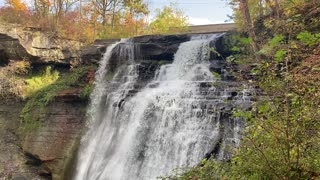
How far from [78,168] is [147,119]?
3.27 meters

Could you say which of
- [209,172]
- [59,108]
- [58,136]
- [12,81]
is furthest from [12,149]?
[209,172]

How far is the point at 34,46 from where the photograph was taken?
14.6 metres

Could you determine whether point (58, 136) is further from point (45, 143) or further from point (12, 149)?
point (12, 149)

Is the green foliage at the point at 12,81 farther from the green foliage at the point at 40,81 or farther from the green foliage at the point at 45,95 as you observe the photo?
the green foliage at the point at 45,95

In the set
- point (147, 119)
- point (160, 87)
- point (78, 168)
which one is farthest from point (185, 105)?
point (78, 168)

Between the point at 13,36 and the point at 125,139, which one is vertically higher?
the point at 13,36

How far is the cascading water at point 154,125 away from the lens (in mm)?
9180

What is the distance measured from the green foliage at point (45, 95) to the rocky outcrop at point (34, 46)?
1173 mm

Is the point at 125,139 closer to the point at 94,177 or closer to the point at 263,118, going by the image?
the point at 94,177

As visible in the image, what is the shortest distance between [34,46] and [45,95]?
8.78 feet

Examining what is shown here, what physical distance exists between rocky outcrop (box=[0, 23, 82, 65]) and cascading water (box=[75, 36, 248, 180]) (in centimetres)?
304

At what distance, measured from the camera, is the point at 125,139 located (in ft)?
35.3

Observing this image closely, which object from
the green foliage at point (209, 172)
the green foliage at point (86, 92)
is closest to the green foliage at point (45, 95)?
the green foliage at point (86, 92)

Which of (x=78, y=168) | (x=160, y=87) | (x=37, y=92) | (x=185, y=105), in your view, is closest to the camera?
(x=185, y=105)
